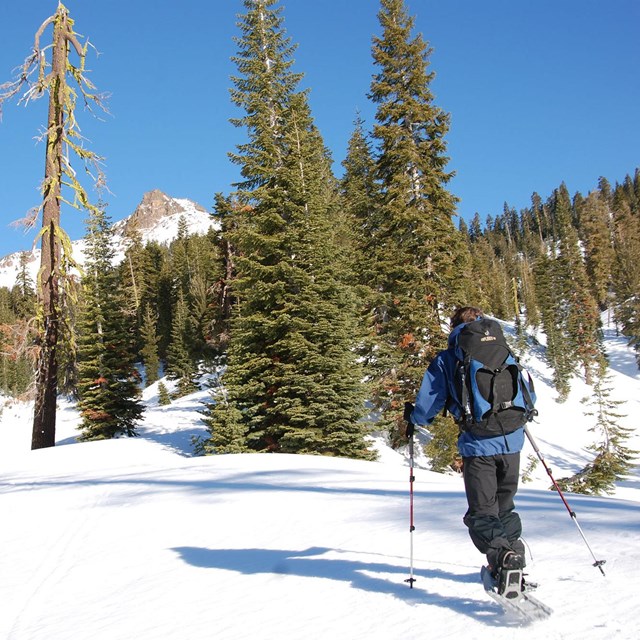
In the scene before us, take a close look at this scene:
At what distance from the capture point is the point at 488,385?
147 inches

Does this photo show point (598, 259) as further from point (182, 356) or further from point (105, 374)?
point (105, 374)

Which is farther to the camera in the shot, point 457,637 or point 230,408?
point 230,408

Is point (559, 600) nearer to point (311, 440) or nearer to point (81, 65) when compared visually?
point (311, 440)

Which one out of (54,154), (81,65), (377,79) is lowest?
(54,154)

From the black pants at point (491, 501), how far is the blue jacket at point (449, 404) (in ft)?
0.27

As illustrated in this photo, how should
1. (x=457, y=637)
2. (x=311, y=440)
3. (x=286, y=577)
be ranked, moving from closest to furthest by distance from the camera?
(x=457, y=637), (x=286, y=577), (x=311, y=440)

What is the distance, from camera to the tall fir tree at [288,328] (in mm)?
16094

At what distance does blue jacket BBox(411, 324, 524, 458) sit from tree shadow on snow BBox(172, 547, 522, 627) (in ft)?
3.31

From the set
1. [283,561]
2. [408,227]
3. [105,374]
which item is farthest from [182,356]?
[283,561]

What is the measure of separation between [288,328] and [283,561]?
40.8 feet

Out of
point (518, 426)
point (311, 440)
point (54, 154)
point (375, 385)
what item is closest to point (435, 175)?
point (375, 385)

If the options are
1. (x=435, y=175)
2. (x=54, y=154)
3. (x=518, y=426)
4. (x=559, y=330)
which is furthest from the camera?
(x=559, y=330)

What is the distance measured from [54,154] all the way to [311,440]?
34.9 ft

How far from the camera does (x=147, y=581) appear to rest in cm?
484
